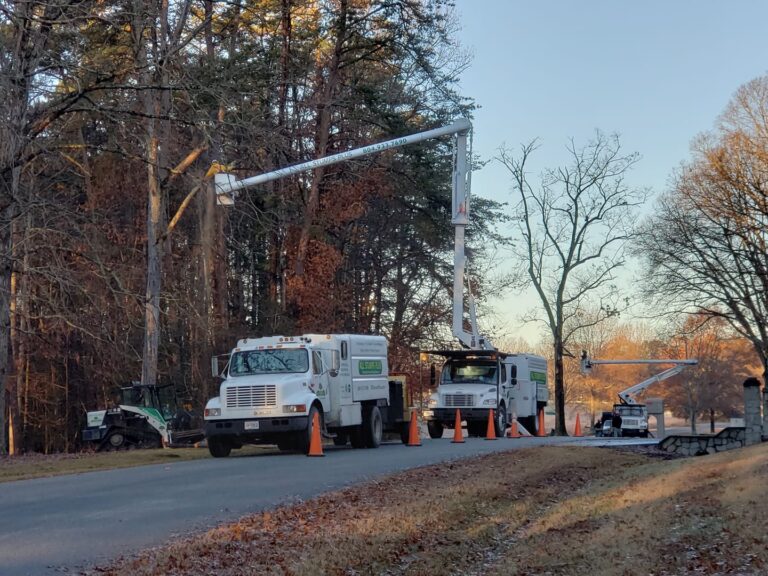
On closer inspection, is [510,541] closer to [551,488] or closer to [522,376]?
[551,488]

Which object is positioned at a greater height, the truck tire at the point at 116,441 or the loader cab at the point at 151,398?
the loader cab at the point at 151,398

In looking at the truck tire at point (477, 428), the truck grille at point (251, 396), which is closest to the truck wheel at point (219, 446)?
the truck grille at point (251, 396)

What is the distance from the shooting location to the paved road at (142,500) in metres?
9.91

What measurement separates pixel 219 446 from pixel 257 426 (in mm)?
1495

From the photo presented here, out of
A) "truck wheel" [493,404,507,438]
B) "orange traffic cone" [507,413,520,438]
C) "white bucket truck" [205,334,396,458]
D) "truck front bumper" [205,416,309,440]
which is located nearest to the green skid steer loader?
"white bucket truck" [205,334,396,458]

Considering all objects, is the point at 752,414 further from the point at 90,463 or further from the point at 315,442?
the point at 90,463

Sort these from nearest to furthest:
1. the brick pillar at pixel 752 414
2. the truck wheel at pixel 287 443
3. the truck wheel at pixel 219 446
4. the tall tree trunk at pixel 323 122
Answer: the truck wheel at pixel 287 443
the truck wheel at pixel 219 446
the brick pillar at pixel 752 414
the tall tree trunk at pixel 323 122

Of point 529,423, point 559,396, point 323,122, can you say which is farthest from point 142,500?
point 559,396

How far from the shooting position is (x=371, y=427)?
2542cm

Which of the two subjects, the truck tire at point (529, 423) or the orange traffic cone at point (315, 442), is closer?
the orange traffic cone at point (315, 442)

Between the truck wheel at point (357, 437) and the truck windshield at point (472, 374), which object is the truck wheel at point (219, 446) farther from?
the truck windshield at point (472, 374)

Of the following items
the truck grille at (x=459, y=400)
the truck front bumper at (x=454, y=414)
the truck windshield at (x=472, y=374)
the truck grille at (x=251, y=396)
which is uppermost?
the truck windshield at (x=472, y=374)

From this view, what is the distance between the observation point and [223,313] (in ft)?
121

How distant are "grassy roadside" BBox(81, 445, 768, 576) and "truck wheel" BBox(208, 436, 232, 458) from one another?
618 centimetres
